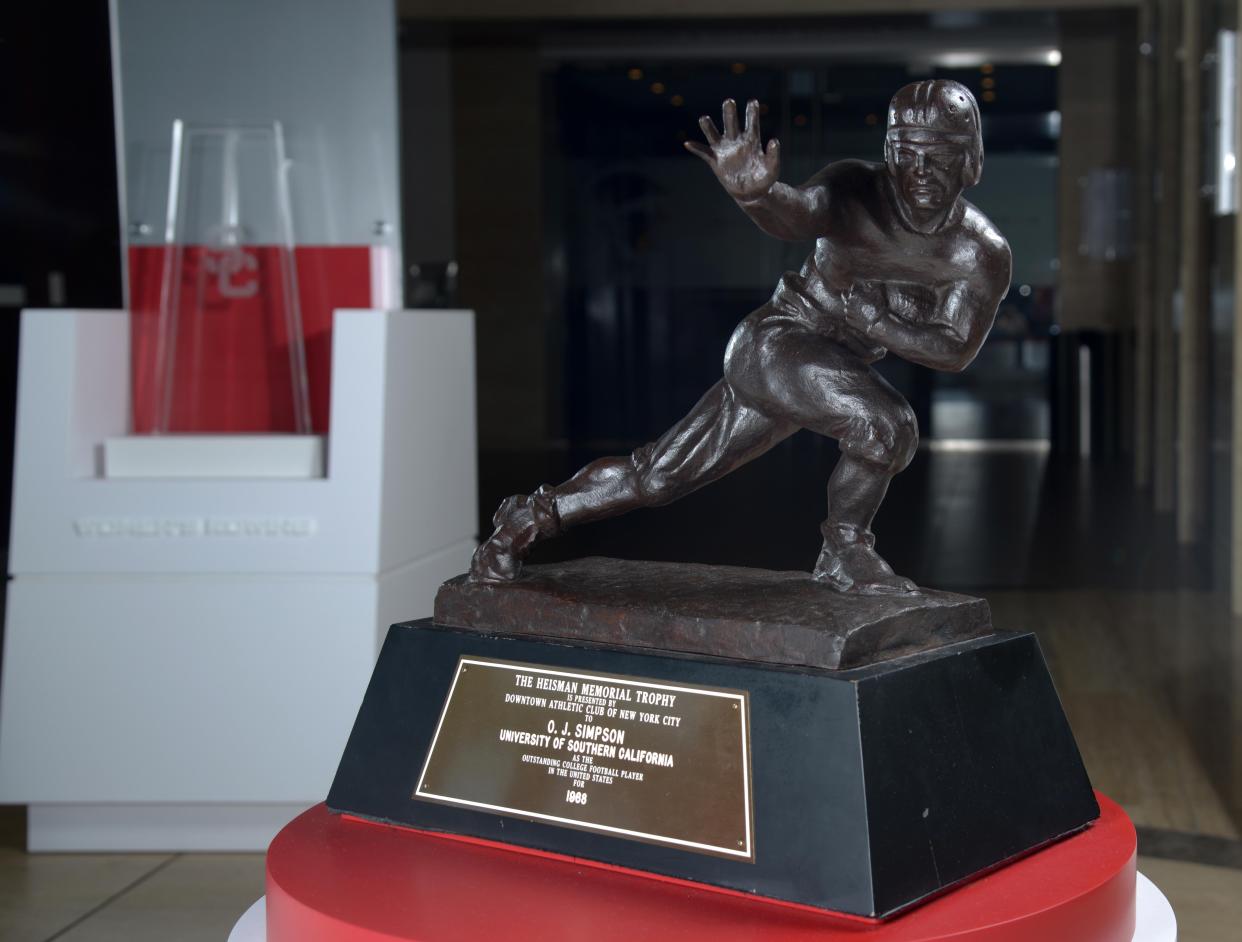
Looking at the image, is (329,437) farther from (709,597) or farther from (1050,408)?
(1050,408)

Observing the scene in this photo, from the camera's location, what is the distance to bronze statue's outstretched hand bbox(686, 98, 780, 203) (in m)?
1.75

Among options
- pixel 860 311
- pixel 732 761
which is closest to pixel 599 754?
pixel 732 761

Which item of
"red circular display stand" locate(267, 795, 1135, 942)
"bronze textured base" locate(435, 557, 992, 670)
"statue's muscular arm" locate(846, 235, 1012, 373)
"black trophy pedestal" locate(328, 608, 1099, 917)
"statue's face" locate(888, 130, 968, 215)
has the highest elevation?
"statue's face" locate(888, 130, 968, 215)

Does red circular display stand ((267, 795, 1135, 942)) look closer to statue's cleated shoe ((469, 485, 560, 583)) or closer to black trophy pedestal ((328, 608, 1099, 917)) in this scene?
black trophy pedestal ((328, 608, 1099, 917))

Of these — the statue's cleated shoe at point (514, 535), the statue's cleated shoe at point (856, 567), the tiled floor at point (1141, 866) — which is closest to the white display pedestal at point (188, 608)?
the tiled floor at point (1141, 866)

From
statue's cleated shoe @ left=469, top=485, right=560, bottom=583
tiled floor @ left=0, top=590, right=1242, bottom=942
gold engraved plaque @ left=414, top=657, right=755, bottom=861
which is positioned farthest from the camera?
tiled floor @ left=0, top=590, right=1242, bottom=942

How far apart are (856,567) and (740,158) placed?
56 centimetres

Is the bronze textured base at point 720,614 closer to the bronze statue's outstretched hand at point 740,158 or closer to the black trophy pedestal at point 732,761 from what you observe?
the black trophy pedestal at point 732,761

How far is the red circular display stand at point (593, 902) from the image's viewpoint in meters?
1.66

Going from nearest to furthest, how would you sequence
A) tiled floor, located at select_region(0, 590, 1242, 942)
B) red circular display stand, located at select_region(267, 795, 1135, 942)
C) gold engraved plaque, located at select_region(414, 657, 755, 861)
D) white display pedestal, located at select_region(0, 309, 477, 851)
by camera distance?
red circular display stand, located at select_region(267, 795, 1135, 942), gold engraved plaque, located at select_region(414, 657, 755, 861), tiled floor, located at select_region(0, 590, 1242, 942), white display pedestal, located at select_region(0, 309, 477, 851)

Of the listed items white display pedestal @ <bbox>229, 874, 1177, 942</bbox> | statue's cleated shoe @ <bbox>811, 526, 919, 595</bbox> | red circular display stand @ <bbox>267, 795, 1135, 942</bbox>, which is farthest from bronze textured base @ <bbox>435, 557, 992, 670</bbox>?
white display pedestal @ <bbox>229, 874, 1177, 942</bbox>

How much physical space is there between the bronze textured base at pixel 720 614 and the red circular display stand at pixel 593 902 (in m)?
0.29

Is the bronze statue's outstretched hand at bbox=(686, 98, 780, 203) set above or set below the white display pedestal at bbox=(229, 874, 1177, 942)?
above

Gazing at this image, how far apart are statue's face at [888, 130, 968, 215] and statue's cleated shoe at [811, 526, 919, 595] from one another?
43cm
